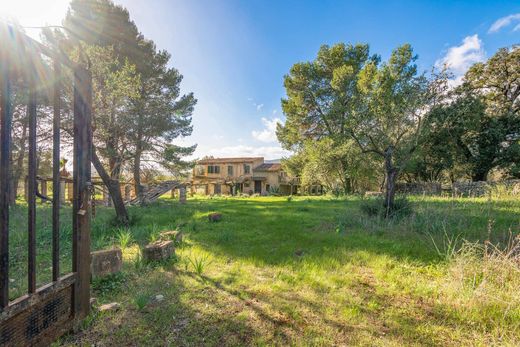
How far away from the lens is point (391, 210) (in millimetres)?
6434

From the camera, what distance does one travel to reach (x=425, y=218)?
18.2ft

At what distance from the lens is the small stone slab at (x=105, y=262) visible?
127 inches

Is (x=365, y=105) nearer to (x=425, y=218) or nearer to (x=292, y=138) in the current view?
(x=425, y=218)

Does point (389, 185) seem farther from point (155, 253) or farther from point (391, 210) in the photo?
point (155, 253)

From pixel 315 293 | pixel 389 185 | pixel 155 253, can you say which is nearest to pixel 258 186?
pixel 389 185

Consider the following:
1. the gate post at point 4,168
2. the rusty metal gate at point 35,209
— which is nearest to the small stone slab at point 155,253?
the rusty metal gate at point 35,209

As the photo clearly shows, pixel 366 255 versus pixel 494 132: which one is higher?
pixel 494 132

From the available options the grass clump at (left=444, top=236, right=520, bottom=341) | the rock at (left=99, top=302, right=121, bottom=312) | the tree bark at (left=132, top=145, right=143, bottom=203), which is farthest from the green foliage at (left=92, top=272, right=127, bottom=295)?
the tree bark at (left=132, top=145, right=143, bottom=203)

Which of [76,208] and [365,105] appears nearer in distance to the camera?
[76,208]

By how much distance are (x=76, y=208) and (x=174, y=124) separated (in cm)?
1419

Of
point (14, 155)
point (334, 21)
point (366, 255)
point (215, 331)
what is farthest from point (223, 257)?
point (14, 155)

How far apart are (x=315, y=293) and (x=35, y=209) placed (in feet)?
9.04

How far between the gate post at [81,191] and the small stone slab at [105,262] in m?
1.06

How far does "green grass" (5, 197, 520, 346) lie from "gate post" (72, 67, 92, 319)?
1.16 ft
